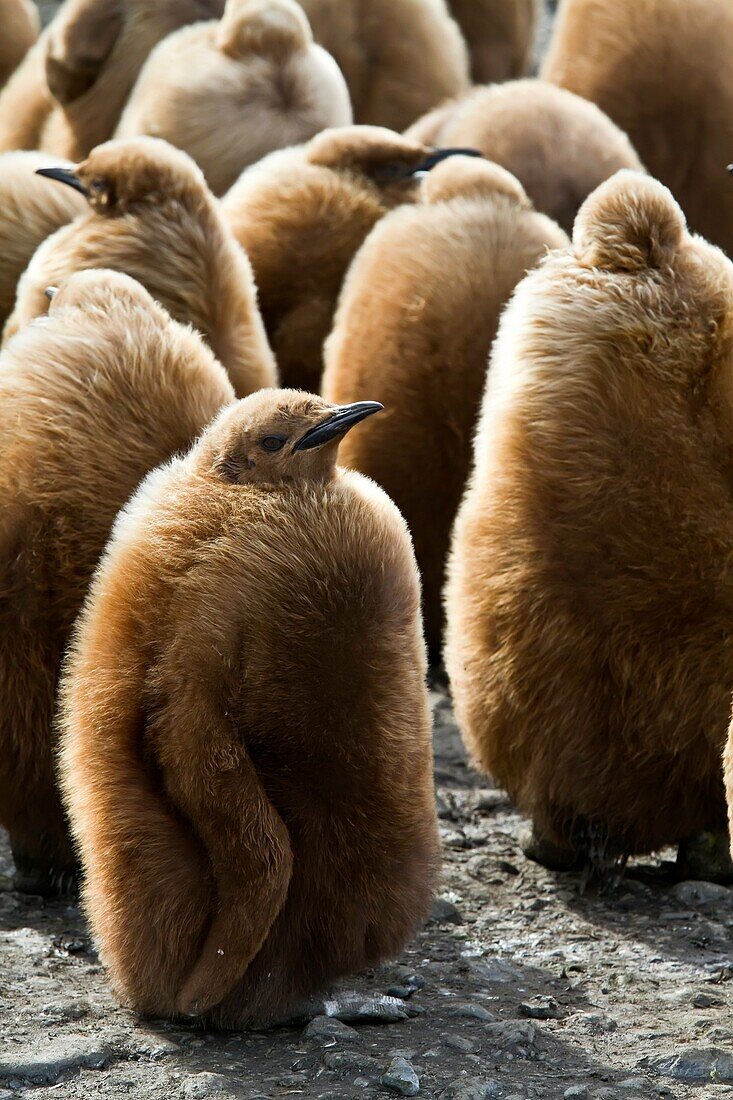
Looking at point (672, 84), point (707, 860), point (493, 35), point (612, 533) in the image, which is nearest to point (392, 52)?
point (493, 35)

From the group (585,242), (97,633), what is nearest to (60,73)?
(585,242)

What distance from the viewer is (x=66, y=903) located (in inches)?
125

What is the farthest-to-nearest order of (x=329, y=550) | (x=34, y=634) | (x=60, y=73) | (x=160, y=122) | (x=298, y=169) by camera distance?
(x=60, y=73)
(x=160, y=122)
(x=298, y=169)
(x=34, y=634)
(x=329, y=550)

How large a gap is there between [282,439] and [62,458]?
525 millimetres

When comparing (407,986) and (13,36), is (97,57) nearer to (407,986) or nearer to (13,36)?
(13,36)

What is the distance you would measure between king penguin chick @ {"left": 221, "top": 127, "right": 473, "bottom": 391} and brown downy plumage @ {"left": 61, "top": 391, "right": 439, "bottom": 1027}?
173 centimetres

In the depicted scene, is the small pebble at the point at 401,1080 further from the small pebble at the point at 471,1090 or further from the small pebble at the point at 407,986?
the small pebble at the point at 407,986

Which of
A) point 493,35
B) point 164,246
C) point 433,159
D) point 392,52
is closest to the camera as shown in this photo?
point 164,246

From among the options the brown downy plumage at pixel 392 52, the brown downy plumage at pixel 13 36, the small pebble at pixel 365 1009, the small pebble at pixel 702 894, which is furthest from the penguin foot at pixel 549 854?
the brown downy plumage at pixel 13 36

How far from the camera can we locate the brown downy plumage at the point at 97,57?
605cm

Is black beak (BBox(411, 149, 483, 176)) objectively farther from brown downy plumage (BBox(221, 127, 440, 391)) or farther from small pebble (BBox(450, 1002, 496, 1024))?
small pebble (BBox(450, 1002, 496, 1024))

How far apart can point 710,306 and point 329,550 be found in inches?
36.8

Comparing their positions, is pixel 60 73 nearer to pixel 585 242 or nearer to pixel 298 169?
pixel 298 169

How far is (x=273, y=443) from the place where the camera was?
2.62 meters
